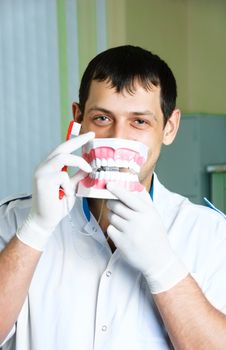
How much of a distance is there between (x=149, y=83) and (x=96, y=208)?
1.08 feet

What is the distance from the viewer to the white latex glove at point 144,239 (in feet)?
3.51

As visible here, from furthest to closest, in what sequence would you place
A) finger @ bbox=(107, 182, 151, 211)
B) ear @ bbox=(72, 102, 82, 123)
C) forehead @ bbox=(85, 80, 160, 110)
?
ear @ bbox=(72, 102, 82, 123)
forehead @ bbox=(85, 80, 160, 110)
finger @ bbox=(107, 182, 151, 211)

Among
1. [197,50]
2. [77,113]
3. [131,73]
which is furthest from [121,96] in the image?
[197,50]

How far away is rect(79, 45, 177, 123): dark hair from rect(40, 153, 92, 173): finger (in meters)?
0.22

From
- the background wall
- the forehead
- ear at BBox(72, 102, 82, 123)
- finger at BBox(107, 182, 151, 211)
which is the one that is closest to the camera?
finger at BBox(107, 182, 151, 211)

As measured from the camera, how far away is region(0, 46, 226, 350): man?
1.07 m

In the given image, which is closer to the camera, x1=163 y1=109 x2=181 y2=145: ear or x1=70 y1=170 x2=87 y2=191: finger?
x1=70 y1=170 x2=87 y2=191: finger

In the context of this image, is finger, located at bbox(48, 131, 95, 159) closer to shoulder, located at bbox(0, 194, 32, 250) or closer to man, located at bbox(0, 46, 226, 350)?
man, located at bbox(0, 46, 226, 350)

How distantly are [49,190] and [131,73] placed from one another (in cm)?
35

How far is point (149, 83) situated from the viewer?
1.25 m

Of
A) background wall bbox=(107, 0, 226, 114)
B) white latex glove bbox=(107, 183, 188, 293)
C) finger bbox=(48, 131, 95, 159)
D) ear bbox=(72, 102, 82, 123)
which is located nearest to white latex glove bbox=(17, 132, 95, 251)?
finger bbox=(48, 131, 95, 159)

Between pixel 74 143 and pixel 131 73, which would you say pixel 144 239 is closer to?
pixel 74 143

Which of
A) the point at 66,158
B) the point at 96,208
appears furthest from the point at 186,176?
the point at 66,158

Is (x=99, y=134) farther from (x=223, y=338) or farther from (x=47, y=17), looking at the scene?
(x=47, y=17)
